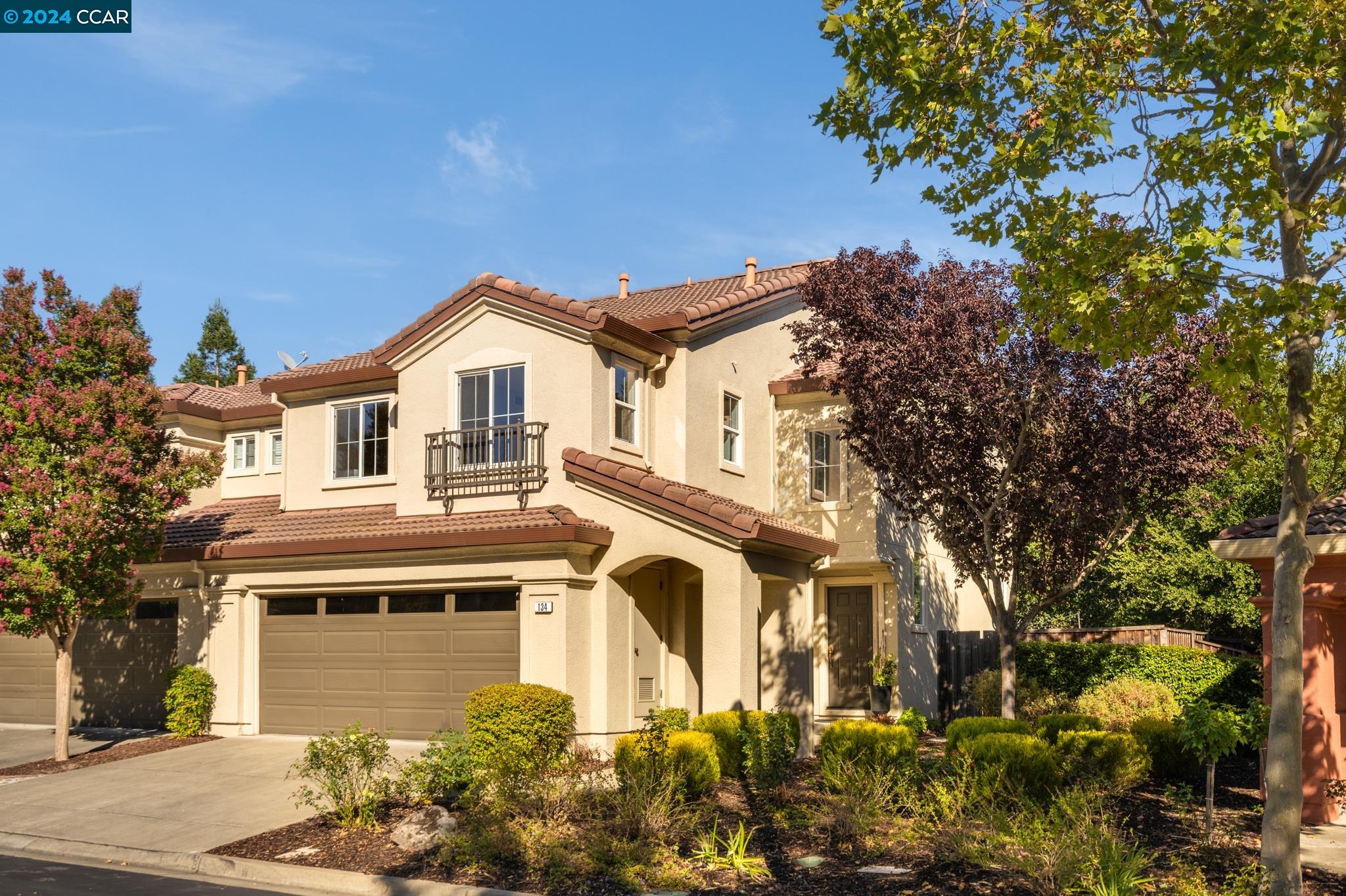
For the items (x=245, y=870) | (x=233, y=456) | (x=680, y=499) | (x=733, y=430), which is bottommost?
(x=245, y=870)

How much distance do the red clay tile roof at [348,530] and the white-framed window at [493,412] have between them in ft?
3.21

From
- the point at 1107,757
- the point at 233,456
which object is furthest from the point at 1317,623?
the point at 233,456

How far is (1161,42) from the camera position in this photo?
27.8 ft

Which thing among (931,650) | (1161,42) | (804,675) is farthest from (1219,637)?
(1161,42)

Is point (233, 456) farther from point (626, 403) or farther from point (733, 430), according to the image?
point (733, 430)

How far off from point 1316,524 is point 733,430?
10267mm

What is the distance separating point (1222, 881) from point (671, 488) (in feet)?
31.3

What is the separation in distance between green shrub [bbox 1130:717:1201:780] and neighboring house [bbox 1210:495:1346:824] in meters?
1.96

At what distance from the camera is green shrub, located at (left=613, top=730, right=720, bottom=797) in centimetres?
1348

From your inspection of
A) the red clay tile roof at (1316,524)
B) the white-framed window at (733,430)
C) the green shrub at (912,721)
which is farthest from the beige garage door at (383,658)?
the red clay tile roof at (1316,524)

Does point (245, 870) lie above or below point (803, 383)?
below

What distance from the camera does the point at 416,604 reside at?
19.0m

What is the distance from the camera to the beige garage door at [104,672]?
21266mm

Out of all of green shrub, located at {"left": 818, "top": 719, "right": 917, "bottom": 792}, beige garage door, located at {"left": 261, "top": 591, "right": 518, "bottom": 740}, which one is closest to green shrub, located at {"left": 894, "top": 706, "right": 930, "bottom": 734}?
green shrub, located at {"left": 818, "top": 719, "right": 917, "bottom": 792}
